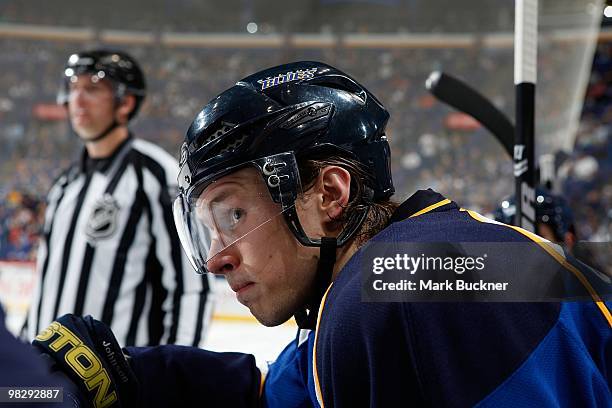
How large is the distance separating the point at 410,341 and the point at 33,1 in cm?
623

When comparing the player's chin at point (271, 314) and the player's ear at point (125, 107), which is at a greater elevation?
the player's ear at point (125, 107)

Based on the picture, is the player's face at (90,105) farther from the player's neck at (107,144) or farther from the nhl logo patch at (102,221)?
the nhl logo patch at (102,221)

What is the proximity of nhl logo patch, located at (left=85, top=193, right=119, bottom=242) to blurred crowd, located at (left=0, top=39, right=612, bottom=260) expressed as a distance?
2.49 metres

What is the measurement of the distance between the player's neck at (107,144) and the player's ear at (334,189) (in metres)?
1.22

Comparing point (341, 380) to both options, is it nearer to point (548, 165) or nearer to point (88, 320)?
point (88, 320)

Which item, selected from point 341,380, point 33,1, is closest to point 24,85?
point 33,1

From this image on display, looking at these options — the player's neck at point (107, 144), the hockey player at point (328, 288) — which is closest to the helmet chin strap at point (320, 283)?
the hockey player at point (328, 288)

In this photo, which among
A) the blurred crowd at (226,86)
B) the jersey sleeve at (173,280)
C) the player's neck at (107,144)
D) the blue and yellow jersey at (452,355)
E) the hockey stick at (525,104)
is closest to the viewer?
the blue and yellow jersey at (452,355)

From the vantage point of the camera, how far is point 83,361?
93cm

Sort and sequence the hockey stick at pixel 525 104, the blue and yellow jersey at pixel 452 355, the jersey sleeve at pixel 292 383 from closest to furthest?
the blue and yellow jersey at pixel 452 355
the jersey sleeve at pixel 292 383
the hockey stick at pixel 525 104

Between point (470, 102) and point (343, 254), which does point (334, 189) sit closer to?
point (343, 254)

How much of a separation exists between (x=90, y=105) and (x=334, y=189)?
4.42 feet

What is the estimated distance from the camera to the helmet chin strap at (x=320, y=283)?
870mm

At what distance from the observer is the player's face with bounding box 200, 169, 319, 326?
2.89ft
